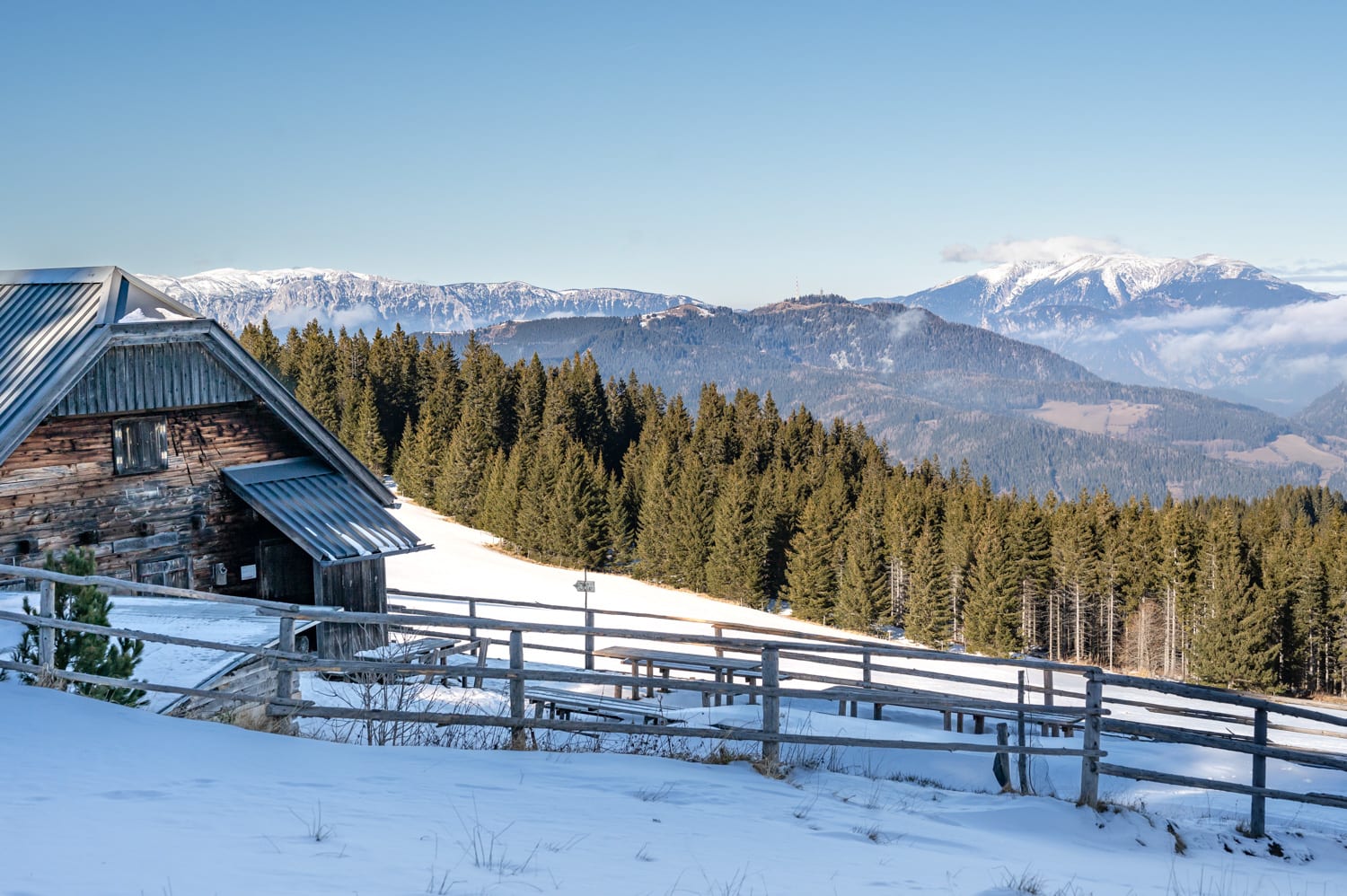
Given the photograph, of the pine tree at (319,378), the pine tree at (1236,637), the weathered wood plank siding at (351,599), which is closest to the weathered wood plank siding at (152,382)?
the weathered wood plank siding at (351,599)

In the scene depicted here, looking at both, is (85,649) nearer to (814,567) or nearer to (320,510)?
(320,510)

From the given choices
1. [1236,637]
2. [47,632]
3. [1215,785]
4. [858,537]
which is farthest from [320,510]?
[1236,637]

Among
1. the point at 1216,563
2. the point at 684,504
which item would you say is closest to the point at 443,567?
the point at 684,504

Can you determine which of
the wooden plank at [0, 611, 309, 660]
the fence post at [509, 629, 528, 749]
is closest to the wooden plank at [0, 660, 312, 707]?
the wooden plank at [0, 611, 309, 660]

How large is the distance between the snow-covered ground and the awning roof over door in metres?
10.3

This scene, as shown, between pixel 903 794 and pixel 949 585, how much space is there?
214 ft

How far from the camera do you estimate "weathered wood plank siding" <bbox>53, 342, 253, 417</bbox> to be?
18359mm

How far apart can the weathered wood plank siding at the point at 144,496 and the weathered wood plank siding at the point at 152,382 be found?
416mm

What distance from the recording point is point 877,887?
24.8 ft

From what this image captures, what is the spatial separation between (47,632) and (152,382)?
30.8 ft

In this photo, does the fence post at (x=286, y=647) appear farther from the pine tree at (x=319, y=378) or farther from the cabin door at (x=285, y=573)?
the pine tree at (x=319, y=378)

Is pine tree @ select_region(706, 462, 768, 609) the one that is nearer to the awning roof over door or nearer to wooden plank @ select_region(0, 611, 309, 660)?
the awning roof over door

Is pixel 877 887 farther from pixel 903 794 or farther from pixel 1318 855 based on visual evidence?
pixel 1318 855

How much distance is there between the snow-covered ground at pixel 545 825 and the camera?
6523 mm
